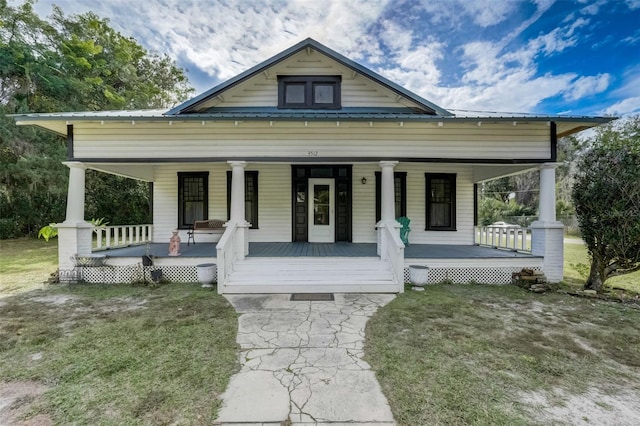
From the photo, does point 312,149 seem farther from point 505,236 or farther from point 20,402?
point 505,236

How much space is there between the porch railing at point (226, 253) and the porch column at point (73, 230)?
345 cm

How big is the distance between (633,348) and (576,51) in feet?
49.9

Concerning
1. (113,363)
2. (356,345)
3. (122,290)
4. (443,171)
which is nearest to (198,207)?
(122,290)

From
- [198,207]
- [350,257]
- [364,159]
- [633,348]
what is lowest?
[633,348]

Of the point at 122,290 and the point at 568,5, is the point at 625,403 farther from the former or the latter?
the point at 568,5

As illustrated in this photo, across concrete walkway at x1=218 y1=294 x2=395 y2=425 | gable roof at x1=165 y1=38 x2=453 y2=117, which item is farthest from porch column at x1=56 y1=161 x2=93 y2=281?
concrete walkway at x1=218 y1=294 x2=395 y2=425

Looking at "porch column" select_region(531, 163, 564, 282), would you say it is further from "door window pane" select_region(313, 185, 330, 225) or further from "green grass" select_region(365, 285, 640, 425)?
"door window pane" select_region(313, 185, 330, 225)

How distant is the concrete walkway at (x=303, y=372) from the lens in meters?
2.28

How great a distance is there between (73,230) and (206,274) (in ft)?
10.9

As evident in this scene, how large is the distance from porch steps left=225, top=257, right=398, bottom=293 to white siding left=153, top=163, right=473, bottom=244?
2612 millimetres

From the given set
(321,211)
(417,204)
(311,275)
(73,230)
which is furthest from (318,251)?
(73,230)

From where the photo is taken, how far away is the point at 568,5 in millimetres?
10117

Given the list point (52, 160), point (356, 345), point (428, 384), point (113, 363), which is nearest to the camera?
point (428, 384)

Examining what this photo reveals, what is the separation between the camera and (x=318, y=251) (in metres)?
7.48
